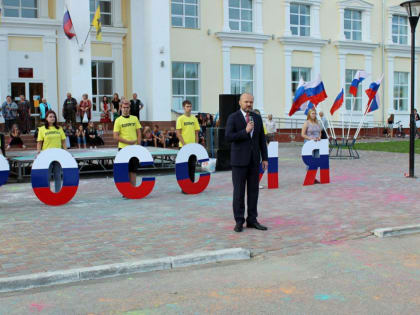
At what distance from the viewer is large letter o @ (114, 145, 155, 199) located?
1030 cm

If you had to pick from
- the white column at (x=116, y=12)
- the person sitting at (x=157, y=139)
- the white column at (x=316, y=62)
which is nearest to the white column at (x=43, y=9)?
the white column at (x=116, y=12)

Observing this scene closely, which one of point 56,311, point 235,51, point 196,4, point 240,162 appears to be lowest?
point 56,311

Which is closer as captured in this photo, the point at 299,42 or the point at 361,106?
the point at 299,42

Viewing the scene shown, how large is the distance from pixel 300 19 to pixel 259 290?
96.6ft

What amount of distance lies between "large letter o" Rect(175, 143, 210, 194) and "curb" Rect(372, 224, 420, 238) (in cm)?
454

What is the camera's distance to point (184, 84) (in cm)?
2895

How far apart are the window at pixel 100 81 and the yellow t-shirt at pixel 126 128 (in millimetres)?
16745

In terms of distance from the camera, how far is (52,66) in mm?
25906

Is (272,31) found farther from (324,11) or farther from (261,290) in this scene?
(261,290)

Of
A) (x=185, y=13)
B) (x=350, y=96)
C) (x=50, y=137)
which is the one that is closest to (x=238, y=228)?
(x=50, y=137)

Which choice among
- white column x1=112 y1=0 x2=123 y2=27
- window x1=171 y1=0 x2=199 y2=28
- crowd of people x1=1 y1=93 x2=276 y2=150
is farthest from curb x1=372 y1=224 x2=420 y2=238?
window x1=171 y1=0 x2=199 y2=28

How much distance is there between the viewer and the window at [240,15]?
30125mm

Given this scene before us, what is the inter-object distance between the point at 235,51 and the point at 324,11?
6.88 m

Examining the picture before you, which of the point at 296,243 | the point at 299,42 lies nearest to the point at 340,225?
the point at 296,243
